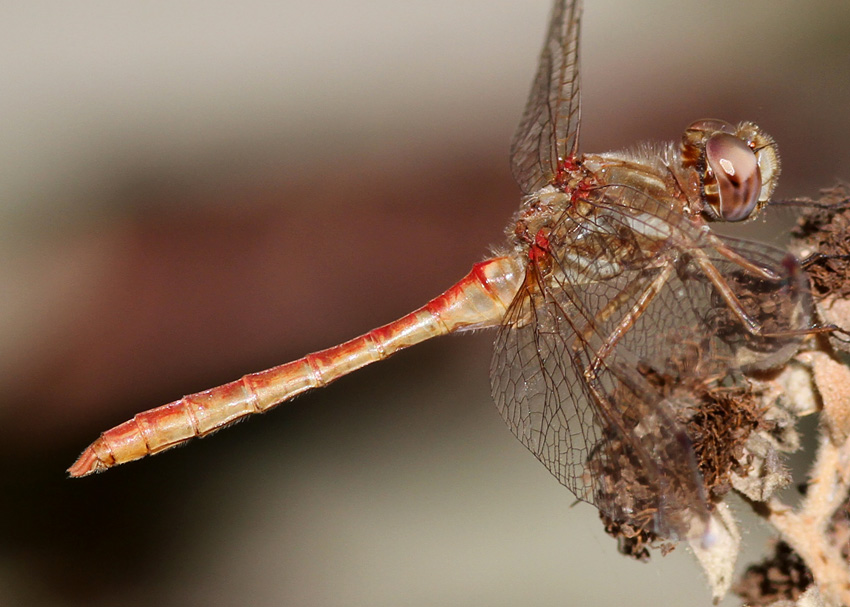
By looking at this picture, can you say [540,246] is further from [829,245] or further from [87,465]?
[87,465]

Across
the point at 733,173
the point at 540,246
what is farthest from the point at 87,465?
the point at 733,173

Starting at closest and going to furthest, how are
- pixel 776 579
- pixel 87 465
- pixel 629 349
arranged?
pixel 776 579 → pixel 629 349 → pixel 87 465

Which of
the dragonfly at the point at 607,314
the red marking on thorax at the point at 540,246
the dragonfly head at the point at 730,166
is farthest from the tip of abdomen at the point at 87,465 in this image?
the dragonfly head at the point at 730,166

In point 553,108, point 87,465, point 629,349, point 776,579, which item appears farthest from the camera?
point 553,108

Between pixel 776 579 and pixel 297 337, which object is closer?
pixel 776 579

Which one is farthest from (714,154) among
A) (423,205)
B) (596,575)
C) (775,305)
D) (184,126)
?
(184,126)

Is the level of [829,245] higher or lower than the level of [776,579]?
higher

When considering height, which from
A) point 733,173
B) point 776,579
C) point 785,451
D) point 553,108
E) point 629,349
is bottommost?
point 776,579

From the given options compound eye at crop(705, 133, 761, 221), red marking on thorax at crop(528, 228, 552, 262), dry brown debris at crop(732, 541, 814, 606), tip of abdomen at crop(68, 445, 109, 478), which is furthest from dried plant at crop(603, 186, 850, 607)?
tip of abdomen at crop(68, 445, 109, 478)
